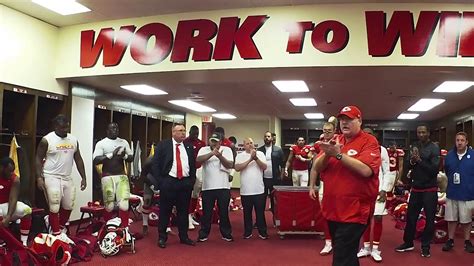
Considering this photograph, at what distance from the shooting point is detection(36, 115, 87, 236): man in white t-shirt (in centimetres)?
529

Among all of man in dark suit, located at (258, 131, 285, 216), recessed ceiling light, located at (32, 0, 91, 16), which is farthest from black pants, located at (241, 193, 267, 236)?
recessed ceiling light, located at (32, 0, 91, 16)

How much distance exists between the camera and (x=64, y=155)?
5449mm

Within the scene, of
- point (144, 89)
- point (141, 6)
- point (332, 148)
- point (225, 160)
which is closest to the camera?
point (332, 148)

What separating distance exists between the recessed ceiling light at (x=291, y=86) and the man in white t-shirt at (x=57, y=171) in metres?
3.83

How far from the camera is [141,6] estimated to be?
5.57 metres

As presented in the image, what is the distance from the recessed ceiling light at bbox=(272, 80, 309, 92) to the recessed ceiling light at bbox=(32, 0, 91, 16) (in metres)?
3.54

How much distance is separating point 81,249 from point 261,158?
271 cm

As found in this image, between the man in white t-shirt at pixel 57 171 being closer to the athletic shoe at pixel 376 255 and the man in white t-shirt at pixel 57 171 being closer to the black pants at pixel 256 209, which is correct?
the black pants at pixel 256 209

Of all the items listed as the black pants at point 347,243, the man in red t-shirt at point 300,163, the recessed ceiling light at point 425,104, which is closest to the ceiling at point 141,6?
the black pants at point 347,243

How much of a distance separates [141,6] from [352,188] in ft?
12.8

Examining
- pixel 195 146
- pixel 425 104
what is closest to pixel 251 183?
pixel 195 146

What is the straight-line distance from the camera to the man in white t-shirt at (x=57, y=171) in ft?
17.4

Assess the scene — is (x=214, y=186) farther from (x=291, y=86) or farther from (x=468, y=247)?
(x=468, y=247)

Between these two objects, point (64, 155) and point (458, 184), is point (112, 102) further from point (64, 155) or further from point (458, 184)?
point (458, 184)
